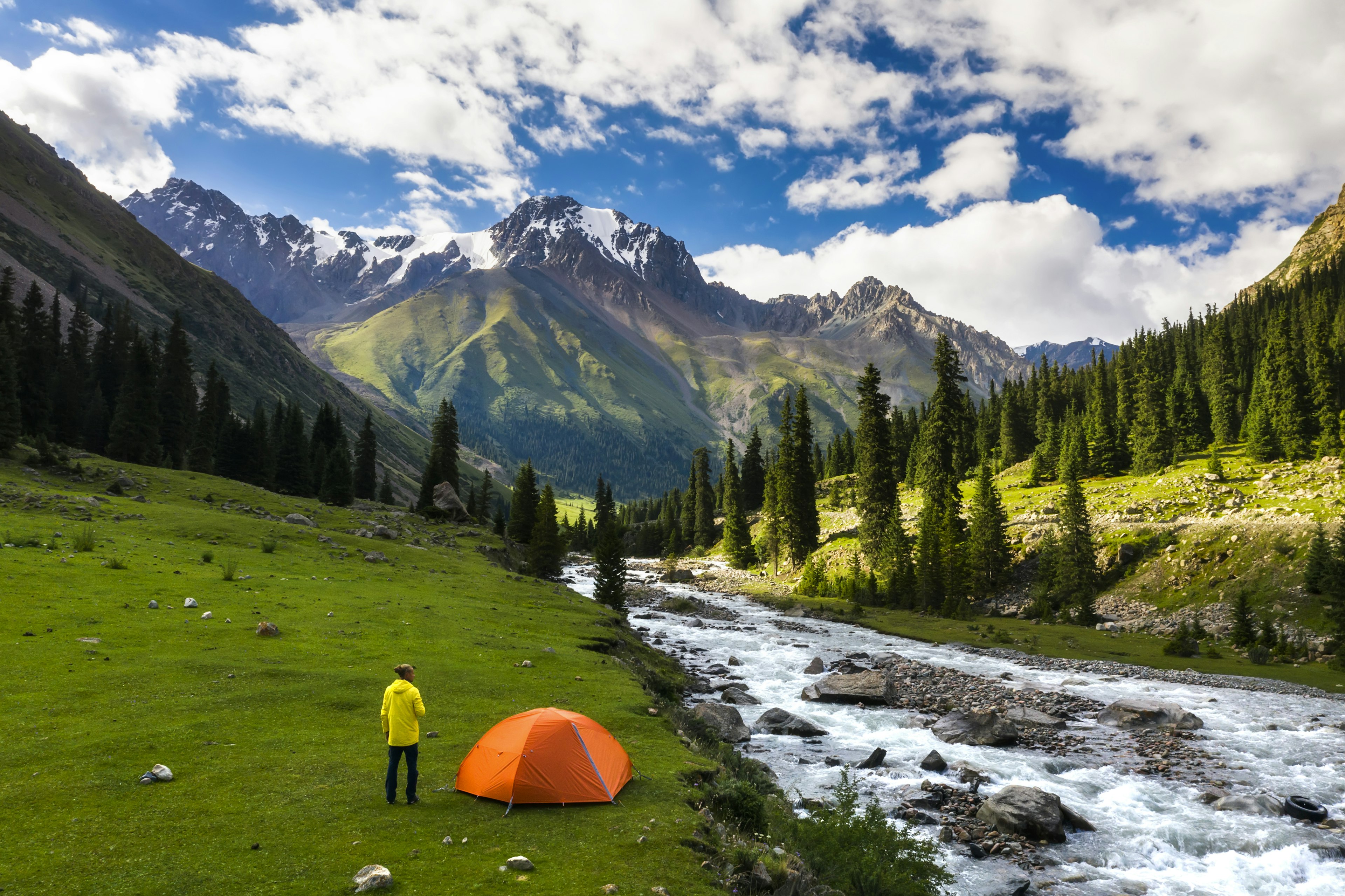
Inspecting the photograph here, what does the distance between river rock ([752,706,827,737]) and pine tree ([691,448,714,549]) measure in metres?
101

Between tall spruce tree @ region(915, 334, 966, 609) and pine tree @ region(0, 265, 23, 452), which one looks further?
tall spruce tree @ region(915, 334, 966, 609)

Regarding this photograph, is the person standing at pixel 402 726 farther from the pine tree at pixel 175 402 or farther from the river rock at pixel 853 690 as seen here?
the pine tree at pixel 175 402

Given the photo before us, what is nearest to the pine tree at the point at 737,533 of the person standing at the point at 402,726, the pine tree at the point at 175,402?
the pine tree at the point at 175,402

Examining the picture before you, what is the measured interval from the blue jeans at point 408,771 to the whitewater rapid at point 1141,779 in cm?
1286

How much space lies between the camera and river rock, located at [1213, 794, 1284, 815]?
19.0 metres

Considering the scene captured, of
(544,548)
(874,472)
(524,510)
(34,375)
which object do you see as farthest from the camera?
(524,510)

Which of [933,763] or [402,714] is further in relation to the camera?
[933,763]

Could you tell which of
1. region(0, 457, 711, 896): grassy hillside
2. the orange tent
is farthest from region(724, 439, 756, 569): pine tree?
the orange tent

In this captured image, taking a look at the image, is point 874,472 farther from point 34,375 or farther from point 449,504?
point 34,375

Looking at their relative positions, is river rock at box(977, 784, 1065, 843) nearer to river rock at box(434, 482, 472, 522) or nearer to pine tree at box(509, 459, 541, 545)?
pine tree at box(509, 459, 541, 545)

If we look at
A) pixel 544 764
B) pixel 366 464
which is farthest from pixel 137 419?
pixel 544 764

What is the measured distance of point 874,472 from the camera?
241ft

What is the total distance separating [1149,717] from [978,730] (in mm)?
8844

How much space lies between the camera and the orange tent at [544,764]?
14250 millimetres
